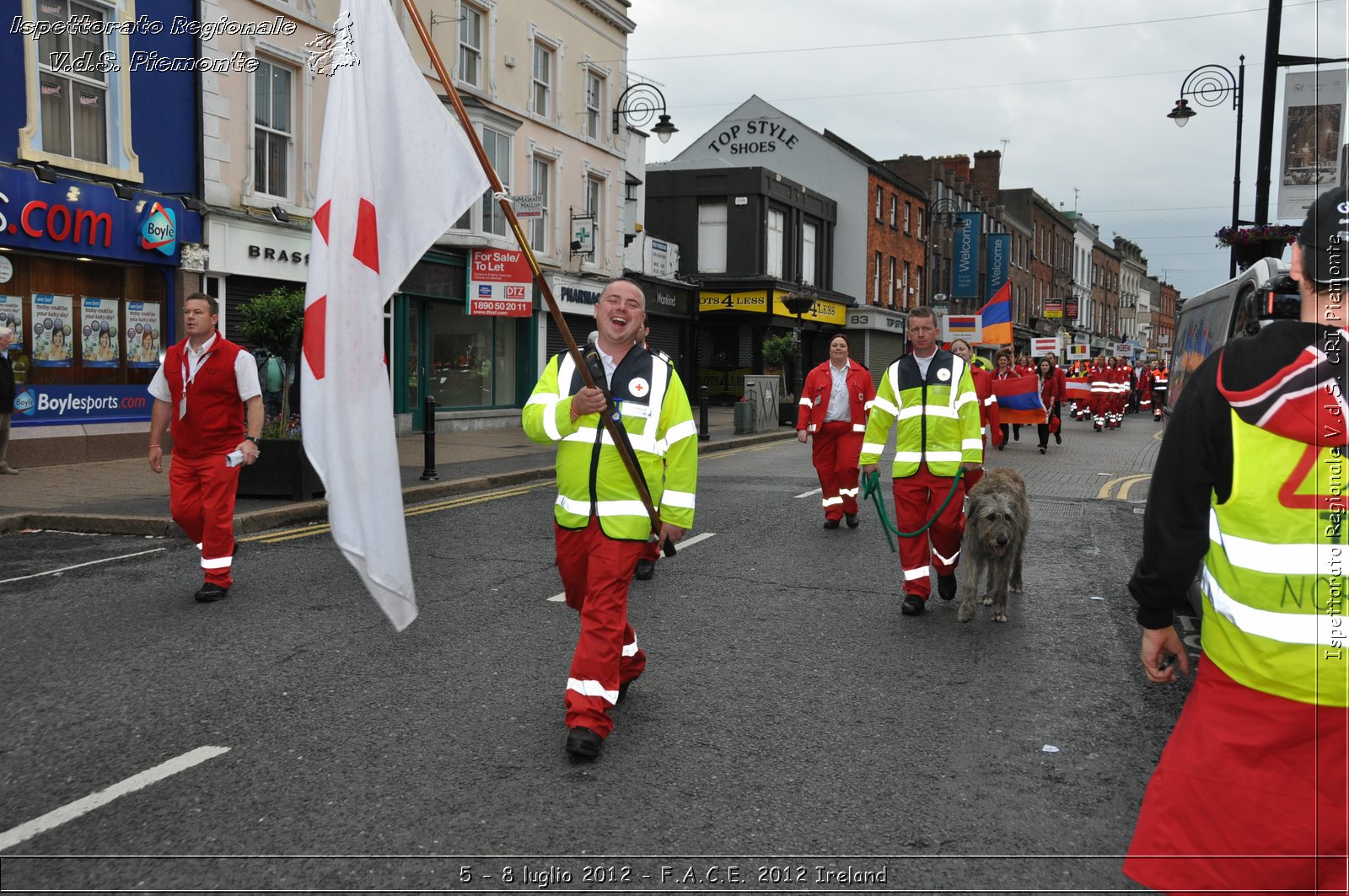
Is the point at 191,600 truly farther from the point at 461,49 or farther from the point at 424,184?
the point at 461,49

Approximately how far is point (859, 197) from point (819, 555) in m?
37.5

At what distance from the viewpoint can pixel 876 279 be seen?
46281 mm

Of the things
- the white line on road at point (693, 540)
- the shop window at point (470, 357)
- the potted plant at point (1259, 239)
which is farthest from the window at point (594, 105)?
the white line on road at point (693, 540)

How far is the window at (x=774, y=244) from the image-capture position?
38938mm

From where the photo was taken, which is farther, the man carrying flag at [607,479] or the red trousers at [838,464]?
the red trousers at [838,464]

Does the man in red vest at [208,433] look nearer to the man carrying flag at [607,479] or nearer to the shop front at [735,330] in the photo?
the man carrying flag at [607,479]

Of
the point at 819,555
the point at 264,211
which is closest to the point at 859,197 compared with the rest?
the point at 264,211

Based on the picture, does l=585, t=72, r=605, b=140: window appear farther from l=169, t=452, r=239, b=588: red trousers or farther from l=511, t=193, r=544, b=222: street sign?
l=169, t=452, r=239, b=588: red trousers

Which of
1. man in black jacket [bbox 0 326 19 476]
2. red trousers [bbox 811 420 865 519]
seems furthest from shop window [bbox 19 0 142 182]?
red trousers [bbox 811 420 865 519]

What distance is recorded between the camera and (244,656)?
571cm

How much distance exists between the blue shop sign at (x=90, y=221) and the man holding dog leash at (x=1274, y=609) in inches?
584

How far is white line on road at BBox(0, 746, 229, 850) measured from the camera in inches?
140

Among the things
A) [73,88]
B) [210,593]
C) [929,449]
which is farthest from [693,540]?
[73,88]

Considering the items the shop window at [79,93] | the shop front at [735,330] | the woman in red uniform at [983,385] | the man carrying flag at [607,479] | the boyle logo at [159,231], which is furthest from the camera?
the shop front at [735,330]
